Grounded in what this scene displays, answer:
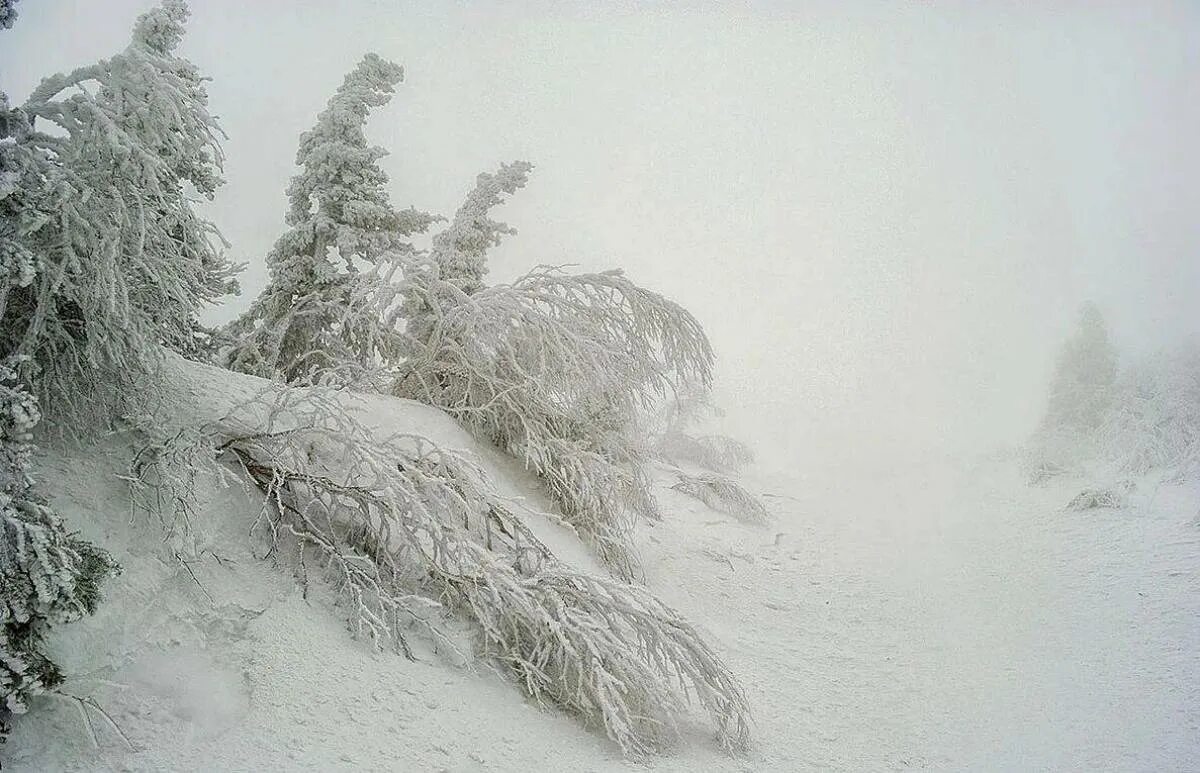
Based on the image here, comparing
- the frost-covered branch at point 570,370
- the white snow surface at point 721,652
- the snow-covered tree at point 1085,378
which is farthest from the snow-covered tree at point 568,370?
the snow-covered tree at point 1085,378

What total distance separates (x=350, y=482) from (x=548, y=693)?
2.48 meters

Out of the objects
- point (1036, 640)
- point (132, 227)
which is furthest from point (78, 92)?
point (1036, 640)

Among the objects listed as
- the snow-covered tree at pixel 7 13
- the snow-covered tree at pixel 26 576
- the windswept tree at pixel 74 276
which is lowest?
the snow-covered tree at pixel 26 576

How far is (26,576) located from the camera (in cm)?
319

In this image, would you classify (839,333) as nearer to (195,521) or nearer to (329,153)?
(329,153)

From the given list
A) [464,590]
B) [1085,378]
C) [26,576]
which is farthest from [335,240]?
[1085,378]

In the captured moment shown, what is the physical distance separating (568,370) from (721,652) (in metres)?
3.80

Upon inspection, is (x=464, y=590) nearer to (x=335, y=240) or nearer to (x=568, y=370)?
(x=568, y=370)

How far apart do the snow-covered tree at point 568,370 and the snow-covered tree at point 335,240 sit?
1472 mm

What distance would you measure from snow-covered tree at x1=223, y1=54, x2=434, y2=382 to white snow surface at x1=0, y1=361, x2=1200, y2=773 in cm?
337

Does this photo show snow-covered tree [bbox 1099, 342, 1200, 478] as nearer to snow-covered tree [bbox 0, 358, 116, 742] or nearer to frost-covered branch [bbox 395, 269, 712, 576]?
frost-covered branch [bbox 395, 269, 712, 576]

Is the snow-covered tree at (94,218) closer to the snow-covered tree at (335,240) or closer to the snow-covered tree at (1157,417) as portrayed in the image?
the snow-covered tree at (335,240)

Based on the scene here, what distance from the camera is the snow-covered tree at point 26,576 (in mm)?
3102

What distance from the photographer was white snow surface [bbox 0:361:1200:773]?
12.3 feet
